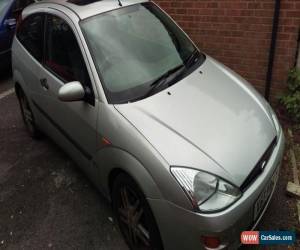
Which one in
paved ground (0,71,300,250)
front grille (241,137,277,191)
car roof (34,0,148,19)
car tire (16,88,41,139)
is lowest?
paved ground (0,71,300,250)

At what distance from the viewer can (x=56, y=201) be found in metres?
3.66

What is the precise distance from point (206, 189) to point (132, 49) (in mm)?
1486

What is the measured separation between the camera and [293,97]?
179 inches

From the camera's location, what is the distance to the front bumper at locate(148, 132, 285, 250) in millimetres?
2227

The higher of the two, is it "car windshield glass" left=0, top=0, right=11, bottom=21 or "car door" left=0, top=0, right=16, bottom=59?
"car windshield glass" left=0, top=0, right=11, bottom=21

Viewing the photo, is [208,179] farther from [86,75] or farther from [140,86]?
[86,75]

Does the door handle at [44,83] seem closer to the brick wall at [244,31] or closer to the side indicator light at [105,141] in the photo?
the side indicator light at [105,141]

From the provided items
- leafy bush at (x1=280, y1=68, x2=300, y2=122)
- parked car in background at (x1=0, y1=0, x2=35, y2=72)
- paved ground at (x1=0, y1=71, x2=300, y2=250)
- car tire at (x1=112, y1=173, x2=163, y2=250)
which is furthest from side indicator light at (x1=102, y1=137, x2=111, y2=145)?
parked car in background at (x1=0, y1=0, x2=35, y2=72)

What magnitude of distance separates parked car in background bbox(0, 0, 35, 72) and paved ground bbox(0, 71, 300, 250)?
9.17ft

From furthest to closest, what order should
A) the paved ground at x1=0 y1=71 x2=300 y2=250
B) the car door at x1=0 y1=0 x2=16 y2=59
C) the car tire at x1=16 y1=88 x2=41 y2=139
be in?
the car door at x1=0 y1=0 x2=16 y2=59, the car tire at x1=16 y1=88 x2=41 y2=139, the paved ground at x1=0 y1=71 x2=300 y2=250

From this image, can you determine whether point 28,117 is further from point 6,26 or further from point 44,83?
point 6,26

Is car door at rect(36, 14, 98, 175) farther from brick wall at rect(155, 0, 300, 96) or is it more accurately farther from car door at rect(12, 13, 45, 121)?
brick wall at rect(155, 0, 300, 96)

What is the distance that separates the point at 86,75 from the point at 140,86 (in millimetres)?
461

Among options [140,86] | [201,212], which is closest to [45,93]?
[140,86]
